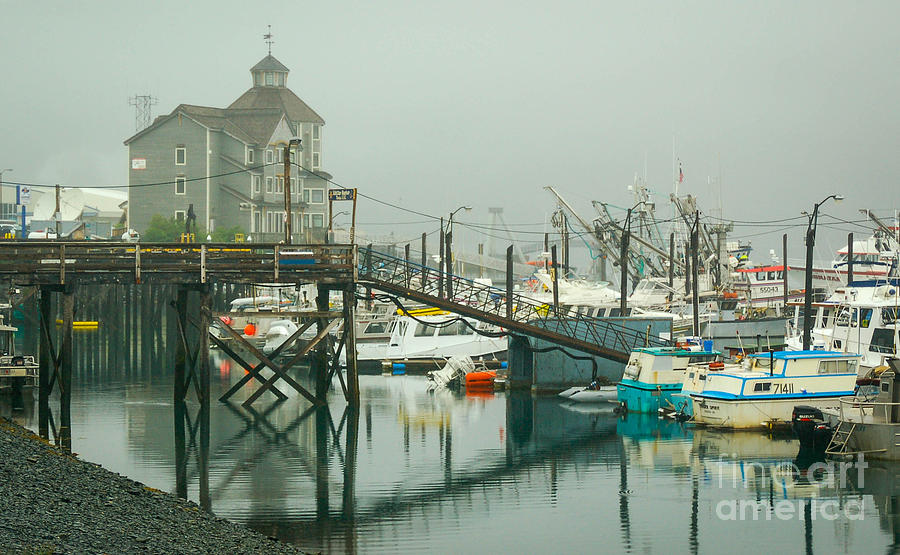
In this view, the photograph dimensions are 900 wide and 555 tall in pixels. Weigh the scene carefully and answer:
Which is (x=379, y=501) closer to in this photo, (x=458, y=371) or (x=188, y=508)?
(x=188, y=508)

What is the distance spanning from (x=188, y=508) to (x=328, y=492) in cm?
461

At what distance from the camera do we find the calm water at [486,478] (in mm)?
23047

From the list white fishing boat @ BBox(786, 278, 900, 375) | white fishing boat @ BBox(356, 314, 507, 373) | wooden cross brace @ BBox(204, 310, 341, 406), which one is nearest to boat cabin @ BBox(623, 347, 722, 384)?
white fishing boat @ BBox(786, 278, 900, 375)

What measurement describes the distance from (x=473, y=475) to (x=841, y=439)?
9347mm

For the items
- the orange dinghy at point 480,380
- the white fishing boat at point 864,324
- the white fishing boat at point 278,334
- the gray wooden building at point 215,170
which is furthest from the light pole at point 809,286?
the gray wooden building at point 215,170

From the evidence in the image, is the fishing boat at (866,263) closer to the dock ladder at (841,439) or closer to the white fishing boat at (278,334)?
the dock ladder at (841,439)

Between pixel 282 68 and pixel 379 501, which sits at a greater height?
pixel 282 68

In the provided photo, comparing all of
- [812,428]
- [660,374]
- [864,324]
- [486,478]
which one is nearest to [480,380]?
[660,374]

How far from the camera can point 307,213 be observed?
122875 millimetres

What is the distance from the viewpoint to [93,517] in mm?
19484

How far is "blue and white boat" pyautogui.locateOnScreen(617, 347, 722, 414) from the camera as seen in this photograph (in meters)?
40.7

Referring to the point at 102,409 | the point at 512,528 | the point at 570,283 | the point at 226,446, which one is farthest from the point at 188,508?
Answer: the point at 570,283

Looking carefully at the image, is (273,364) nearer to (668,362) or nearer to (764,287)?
(668,362)

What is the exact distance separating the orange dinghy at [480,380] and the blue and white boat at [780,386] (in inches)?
633
